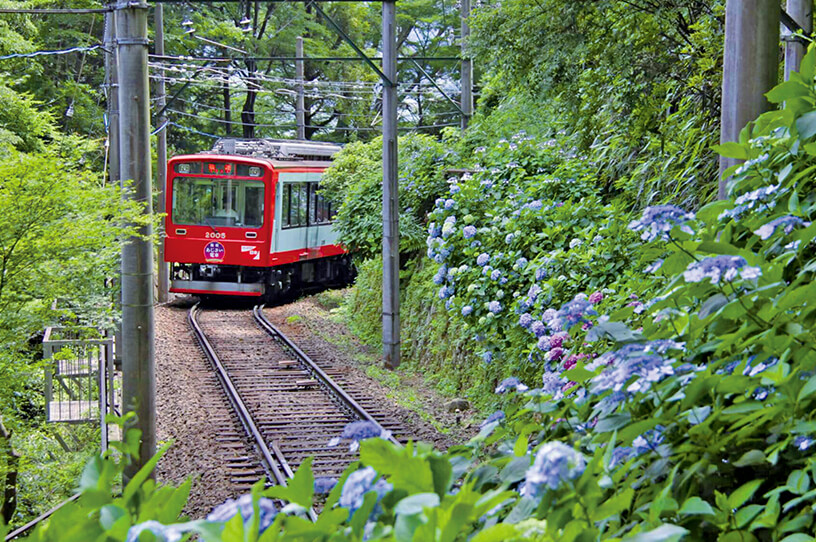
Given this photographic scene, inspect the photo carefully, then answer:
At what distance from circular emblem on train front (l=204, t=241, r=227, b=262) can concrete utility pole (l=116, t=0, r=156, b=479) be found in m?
11.2

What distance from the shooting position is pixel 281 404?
10.8m

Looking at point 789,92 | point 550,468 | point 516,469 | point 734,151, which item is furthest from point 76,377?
point 550,468

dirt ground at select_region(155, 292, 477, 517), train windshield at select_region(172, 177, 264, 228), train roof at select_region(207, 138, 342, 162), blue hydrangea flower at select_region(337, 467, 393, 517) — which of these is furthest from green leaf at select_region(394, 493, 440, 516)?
train roof at select_region(207, 138, 342, 162)

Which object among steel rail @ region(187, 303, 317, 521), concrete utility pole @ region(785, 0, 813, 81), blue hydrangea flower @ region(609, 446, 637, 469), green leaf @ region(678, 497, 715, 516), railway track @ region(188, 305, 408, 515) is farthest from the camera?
railway track @ region(188, 305, 408, 515)

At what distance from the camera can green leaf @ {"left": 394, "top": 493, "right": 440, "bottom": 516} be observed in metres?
1.87

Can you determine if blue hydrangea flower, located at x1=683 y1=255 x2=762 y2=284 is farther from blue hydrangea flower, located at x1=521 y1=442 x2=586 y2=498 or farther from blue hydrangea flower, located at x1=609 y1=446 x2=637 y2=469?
blue hydrangea flower, located at x1=521 y1=442 x2=586 y2=498

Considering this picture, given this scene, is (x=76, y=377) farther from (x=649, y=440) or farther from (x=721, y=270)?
(x=721, y=270)

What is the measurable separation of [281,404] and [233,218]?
29.5 ft

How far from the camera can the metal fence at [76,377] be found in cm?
902

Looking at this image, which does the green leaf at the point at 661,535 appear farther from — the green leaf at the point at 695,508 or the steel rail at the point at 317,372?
the steel rail at the point at 317,372

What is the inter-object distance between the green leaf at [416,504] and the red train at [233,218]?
56.7ft

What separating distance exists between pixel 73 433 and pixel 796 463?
9.42 m

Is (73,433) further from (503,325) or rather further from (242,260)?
(242,260)

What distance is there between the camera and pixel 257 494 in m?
2.01
